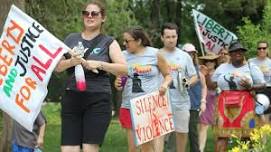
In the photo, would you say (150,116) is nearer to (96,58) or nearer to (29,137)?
(29,137)

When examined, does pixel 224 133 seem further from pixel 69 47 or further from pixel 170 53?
pixel 69 47

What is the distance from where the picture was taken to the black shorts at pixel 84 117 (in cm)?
674

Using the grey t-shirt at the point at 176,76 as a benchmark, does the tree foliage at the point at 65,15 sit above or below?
above

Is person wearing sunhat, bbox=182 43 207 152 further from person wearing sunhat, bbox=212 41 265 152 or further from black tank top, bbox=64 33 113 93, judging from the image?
black tank top, bbox=64 33 113 93

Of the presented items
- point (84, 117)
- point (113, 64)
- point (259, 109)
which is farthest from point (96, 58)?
point (259, 109)

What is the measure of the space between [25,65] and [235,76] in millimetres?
3623

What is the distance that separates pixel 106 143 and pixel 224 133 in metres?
5.82

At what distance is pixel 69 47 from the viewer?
22.7 feet

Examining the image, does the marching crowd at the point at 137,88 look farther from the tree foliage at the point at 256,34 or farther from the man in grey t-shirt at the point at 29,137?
the tree foliage at the point at 256,34

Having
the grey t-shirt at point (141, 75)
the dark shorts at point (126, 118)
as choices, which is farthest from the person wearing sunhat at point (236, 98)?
the dark shorts at point (126, 118)

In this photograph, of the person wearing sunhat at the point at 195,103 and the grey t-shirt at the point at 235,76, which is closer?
the grey t-shirt at the point at 235,76

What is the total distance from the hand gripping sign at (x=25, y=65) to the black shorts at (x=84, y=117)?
285 millimetres

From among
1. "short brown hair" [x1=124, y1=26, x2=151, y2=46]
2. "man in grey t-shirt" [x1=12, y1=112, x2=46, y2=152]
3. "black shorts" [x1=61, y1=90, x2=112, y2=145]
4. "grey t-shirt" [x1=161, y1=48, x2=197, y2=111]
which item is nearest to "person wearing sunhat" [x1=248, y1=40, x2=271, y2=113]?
"grey t-shirt" [x1=161, y1=48, x2=197, y2=111]

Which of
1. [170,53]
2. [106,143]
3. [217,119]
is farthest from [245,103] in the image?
[106,143]
